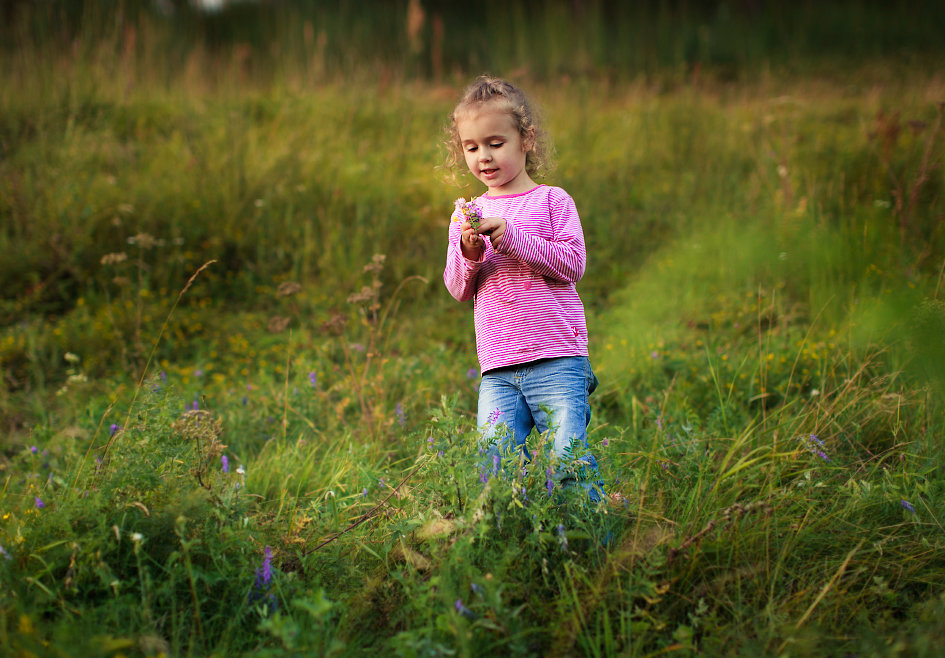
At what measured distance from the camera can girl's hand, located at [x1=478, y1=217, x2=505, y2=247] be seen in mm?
2057

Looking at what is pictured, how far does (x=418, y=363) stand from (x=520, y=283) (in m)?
1.66

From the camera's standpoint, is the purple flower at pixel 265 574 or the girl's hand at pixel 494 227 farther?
the girl's hand at pixel 494 227

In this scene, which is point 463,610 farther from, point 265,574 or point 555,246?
point 555,246

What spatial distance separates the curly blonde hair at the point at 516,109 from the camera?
7.48ft

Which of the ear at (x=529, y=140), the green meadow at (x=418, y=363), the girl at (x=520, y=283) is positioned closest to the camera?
the green meadow at (x=418, y=363)

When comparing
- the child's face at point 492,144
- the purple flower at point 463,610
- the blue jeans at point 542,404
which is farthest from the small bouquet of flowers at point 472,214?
the purple flower at point 463,610

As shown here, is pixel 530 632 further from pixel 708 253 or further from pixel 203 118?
pixel 203 118

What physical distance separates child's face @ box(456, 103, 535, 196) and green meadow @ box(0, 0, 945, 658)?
1.30 ft

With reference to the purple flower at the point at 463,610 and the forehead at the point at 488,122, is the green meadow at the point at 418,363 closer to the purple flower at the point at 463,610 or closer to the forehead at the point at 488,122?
the purple flower at the point at 463,610

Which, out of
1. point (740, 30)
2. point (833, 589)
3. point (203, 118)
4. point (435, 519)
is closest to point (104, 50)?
point (203, 118)

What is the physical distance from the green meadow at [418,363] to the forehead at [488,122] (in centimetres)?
45

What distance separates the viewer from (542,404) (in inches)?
81.5

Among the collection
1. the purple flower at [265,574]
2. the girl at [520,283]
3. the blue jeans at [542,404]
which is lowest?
the purple flower at [265,574]

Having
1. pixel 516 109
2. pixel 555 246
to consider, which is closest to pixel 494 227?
pixel 555 246
